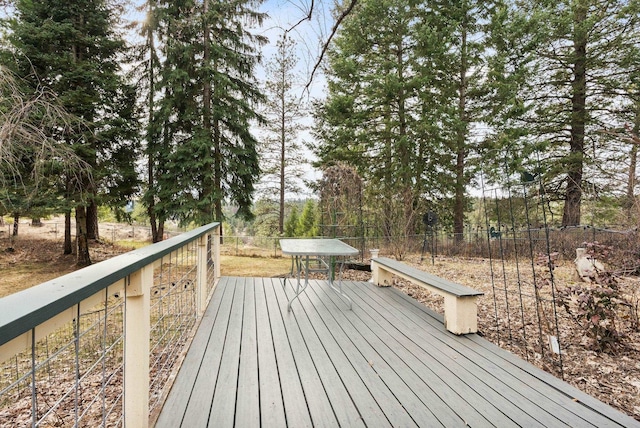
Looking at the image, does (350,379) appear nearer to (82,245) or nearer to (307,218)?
(82,245)

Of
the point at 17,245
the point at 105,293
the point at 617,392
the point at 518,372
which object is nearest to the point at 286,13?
the point at 105,293

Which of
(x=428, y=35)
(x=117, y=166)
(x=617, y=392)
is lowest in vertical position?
(x=617, y=392)

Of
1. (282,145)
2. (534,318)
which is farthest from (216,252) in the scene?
(282,145)

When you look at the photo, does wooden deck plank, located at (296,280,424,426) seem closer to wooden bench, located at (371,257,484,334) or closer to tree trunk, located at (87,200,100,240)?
wooden bench, located at (371,257,484,334)

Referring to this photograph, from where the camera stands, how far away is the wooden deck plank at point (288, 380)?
1672 mm

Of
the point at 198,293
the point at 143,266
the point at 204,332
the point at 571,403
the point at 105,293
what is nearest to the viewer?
the point at 105,293

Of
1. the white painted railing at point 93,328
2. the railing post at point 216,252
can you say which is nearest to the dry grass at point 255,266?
the railing post at point 216,252

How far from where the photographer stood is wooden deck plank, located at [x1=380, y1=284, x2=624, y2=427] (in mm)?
1708

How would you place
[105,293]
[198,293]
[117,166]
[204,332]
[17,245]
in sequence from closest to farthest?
[105,293] → [204,332] → [198,293] → [117,166] → [17,245]

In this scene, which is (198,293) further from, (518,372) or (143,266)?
(518,372)

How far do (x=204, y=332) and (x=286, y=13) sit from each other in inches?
111

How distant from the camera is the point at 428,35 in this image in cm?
1038

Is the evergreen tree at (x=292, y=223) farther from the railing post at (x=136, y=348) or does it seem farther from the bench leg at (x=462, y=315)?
the railing post at (x=136, y=348)

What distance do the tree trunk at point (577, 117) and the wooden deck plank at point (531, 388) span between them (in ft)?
28.1
